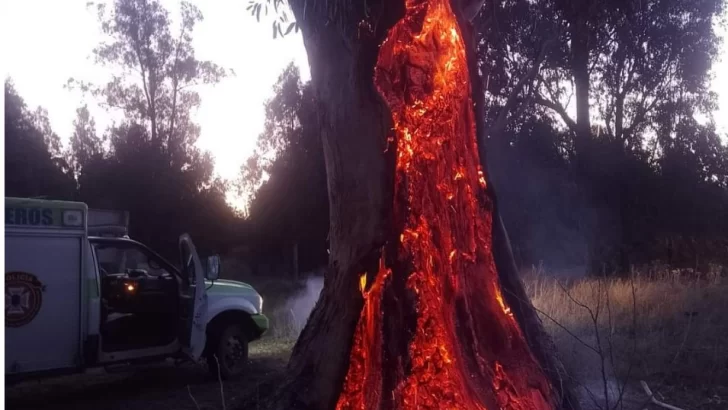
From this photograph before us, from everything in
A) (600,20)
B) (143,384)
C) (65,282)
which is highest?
(600,20)

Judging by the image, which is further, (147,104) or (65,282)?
(147,104)

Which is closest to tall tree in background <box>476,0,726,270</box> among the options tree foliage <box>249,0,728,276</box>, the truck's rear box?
tree foliage <box>249,0,728,276</box>

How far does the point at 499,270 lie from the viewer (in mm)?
5379

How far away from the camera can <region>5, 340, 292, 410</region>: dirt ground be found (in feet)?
28.6

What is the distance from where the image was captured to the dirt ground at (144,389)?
871 cm

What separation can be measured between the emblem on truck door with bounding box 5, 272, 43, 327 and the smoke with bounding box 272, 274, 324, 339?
3.52 metres

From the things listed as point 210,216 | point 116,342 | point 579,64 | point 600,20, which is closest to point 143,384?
point 116,342

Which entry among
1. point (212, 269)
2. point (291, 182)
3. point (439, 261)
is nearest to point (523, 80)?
point (439, 261)

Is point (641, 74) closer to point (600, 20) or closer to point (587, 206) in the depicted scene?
point (587, 206)

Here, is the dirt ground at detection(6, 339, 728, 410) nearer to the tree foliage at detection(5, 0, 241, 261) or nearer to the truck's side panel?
the truck's side panel

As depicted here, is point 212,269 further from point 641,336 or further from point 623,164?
point 623,164

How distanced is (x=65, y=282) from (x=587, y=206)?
13.5 meters

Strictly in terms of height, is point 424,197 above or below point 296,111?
below

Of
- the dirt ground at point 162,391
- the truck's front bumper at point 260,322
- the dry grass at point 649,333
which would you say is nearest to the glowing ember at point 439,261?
the dry grass at point 649,333
